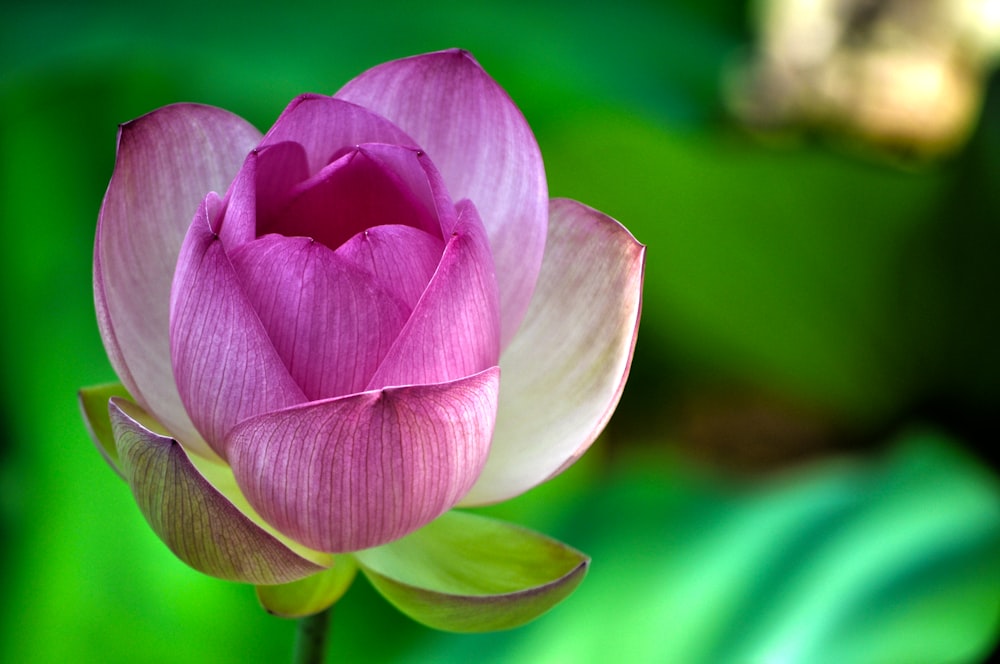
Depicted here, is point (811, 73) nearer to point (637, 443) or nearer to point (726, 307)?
point (726, 307)

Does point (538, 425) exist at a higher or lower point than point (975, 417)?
higher

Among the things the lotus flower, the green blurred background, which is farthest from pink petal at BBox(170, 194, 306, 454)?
the green blurred background

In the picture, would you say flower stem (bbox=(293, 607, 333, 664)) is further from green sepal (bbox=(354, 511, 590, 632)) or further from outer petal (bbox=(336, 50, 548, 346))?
outer petal (bbox=(336, 50, 548, 346))

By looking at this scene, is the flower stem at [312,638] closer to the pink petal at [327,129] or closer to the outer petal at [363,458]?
the outer petal at [363,458]

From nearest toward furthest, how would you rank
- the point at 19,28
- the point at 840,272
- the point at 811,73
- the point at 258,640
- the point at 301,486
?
the point at 301,486, the point at 258,640, the point at 19,28, the point at 840,272, the point at 811,73

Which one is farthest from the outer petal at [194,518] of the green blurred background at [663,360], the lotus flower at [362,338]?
the green blurred background at [663,360]

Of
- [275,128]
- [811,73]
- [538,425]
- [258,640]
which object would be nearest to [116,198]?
[275,128]

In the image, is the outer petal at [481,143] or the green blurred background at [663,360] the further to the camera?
the green blurred background at [663,360]
